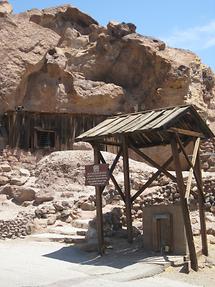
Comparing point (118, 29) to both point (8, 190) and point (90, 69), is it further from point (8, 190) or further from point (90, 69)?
point (8, 190)

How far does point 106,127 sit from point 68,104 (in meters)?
19.0

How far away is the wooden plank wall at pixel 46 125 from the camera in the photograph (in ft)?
93.6

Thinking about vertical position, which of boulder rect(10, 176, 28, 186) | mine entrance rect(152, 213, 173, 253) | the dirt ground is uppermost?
boulder rect(10, 176, 28, 186)

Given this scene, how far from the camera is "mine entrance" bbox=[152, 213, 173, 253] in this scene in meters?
10.9

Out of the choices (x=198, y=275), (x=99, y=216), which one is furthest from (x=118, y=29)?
(x=198, y=275)

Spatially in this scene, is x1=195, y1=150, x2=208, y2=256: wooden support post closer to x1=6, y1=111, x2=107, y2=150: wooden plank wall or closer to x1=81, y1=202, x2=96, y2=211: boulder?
x1=81, y1=202, x2=96, y2=211: boulder

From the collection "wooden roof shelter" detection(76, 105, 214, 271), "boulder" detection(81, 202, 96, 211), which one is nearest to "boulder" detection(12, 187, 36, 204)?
"boulder" detection(81, 202, 96, 211)

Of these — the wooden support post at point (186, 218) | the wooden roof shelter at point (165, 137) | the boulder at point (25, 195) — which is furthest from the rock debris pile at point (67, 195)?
the wooden support post at point (186, 218)

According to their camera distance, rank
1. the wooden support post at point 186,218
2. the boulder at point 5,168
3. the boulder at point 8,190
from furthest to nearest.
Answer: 1. the boulder at point 5,168
2. the boulder at point 8,190
3. the wooden support post at point 186,218

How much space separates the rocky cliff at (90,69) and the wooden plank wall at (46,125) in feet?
2.14

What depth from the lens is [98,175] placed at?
11.3 m

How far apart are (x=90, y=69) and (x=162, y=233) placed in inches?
913

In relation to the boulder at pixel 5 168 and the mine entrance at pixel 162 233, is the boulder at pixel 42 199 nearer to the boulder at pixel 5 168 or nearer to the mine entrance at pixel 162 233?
the boulder at pixel 5 168

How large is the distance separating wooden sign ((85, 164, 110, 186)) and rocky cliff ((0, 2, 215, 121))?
1838 cm
